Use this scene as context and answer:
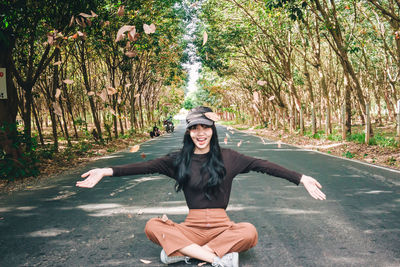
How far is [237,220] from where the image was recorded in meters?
5.16

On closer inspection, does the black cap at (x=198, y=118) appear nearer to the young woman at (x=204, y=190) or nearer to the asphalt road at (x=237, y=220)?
the young woman at (x=204, y=190)

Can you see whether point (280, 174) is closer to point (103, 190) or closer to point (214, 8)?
point (103, 190)

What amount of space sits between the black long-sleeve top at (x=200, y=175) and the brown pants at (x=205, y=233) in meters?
0.10

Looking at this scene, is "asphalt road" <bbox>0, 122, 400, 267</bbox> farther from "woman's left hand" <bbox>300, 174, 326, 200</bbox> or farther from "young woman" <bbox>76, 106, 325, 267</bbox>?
"woman's left hand" <bbox>300, 174, 326, 200</bbox>

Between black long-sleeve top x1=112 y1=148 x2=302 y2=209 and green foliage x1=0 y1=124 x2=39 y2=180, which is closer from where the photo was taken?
black long-sleeve top x1=112 y1=148 x2=302 y2=209

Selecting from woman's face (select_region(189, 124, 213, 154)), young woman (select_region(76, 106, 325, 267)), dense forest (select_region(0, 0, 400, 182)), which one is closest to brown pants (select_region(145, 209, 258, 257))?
young woman (select_region(76, 106, 325, 267))

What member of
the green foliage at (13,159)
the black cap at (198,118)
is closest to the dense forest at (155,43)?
the green foliage at (13,159)

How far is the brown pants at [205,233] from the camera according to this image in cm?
357

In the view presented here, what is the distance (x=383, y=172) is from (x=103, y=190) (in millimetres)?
6578

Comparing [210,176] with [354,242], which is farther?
[354,242]

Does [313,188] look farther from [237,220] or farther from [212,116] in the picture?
[237,220]

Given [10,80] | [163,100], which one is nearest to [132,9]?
[10,80]

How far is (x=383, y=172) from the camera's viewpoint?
9.10 metres

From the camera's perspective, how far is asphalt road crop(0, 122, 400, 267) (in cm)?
387
